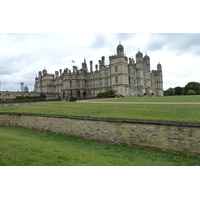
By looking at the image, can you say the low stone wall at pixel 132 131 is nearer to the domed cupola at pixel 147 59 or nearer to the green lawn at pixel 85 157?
the green lawn at pixel 85 157

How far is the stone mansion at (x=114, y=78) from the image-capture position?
170ft

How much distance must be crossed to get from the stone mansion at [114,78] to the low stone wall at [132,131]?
39.6m

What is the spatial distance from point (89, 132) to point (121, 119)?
2.74 meters

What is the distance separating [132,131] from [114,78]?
44.6m

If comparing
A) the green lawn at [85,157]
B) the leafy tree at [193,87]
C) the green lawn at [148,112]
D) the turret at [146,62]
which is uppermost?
the turret at [146,62]

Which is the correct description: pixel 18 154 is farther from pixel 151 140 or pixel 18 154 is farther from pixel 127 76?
pixel 127 76

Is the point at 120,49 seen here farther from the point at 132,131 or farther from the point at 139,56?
the point at 132,131

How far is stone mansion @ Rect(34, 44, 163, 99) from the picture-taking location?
5169 cm

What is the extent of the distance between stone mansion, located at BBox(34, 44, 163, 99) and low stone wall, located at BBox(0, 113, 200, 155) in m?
39.6

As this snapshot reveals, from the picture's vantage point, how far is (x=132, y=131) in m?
9.57

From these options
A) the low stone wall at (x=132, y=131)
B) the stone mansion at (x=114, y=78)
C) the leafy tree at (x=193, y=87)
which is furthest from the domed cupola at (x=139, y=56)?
the low stone wall at (x=132, y=131)

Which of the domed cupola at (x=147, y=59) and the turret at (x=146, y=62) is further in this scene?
the domed cupola at (x=147, y=59)

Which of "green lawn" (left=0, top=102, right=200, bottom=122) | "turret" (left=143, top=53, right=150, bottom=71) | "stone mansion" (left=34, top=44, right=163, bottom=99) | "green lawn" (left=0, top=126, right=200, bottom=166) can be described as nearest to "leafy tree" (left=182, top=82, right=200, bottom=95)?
"stone mansion" (left=34, top=44, right=163, bottom=99)
